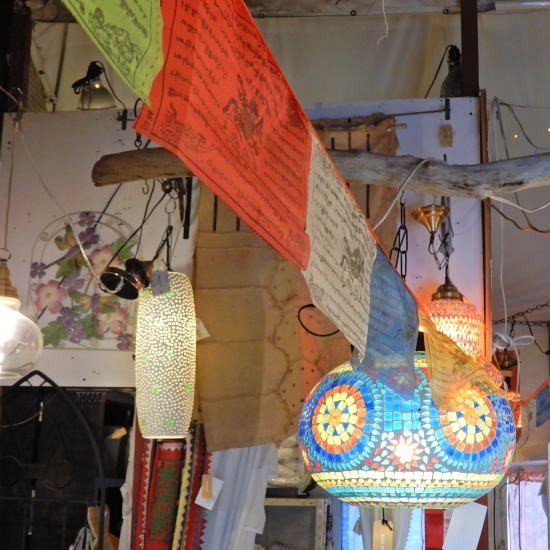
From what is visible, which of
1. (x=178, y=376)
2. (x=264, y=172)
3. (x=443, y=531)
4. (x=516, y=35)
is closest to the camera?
(x=264, y=172)

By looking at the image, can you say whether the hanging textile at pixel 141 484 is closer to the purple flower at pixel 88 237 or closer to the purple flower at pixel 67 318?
the purple flower at pixel 67 318

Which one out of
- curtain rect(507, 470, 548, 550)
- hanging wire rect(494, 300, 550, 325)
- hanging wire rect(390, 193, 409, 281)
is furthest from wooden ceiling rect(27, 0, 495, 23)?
curtain rect(507, 470, 548, 550)

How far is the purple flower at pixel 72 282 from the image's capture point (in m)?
3.94

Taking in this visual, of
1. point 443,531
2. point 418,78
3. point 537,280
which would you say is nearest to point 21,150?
point 418,78

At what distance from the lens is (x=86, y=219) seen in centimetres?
400

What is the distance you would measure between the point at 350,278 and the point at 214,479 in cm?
196

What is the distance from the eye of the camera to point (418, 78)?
477 centimetres

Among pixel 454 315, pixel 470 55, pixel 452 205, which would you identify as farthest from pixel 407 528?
pixel 470 55

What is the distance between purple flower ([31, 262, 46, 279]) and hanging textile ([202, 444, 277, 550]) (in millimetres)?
1030

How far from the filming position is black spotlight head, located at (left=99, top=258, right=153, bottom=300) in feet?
11.1

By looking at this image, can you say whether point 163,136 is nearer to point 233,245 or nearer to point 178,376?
point 178,376

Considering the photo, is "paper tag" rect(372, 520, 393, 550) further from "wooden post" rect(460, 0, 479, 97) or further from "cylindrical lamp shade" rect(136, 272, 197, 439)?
"wooden post" rect(460, 0, 479, 97)

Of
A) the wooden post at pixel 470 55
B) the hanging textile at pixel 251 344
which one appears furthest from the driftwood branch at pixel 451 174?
the wooden post at pixel 470 55

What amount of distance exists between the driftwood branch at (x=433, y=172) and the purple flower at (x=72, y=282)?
1073 millimetres
